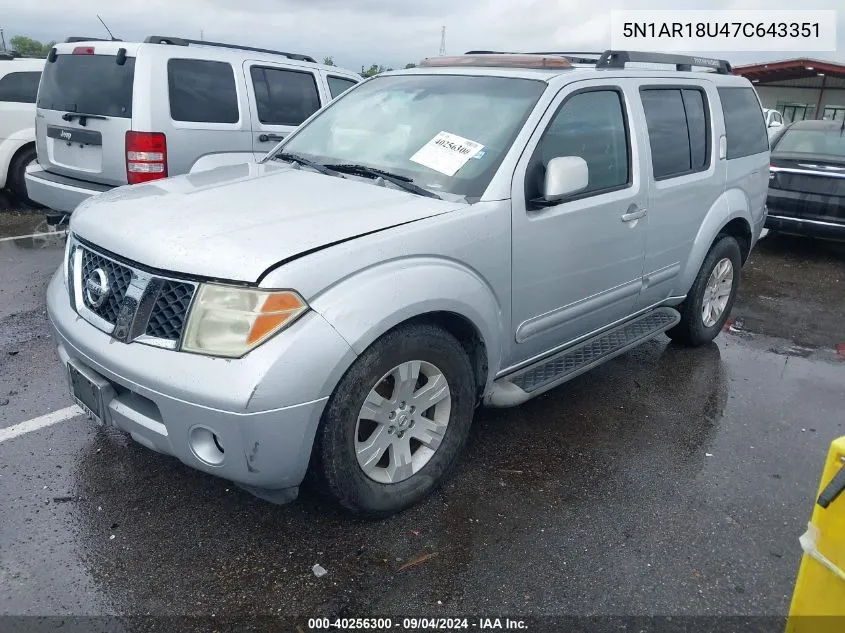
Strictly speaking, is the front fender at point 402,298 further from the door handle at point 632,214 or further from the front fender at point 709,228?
the front fender at point 709,228

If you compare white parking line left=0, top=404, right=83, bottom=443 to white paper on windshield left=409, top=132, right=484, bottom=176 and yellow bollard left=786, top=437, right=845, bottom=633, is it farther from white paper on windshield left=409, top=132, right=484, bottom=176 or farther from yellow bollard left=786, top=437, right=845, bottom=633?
yellow bollard left=786, top=437, right=845, bottom=633

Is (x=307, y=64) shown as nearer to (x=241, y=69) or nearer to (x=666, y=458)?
(x=241, y=69)

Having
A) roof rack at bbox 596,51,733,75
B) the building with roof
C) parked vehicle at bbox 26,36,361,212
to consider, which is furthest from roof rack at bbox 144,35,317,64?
the building with roof

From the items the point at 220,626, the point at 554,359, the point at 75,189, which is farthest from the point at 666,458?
Answer: the point at 75,189

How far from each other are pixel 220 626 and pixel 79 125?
194 inches

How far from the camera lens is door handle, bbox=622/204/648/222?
3.82 meters

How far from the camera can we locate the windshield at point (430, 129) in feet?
10.7

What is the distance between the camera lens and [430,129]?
3520mm

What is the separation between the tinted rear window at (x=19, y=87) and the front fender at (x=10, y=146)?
39 cm

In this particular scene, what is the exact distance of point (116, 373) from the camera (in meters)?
2.60

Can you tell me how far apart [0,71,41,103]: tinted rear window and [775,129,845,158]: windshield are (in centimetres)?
901

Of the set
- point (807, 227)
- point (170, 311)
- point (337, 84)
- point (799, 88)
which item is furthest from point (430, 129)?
point (799, 88)

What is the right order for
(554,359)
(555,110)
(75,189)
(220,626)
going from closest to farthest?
1. (220,626)
2. (555,110)
3. (554,359)
4. (75,189)

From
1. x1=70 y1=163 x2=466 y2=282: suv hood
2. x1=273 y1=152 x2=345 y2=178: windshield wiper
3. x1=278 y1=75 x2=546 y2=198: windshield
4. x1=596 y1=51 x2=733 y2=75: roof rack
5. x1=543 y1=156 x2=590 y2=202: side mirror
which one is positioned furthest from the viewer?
x1=596 y1=51 x2=733 y2=75: roof rack
